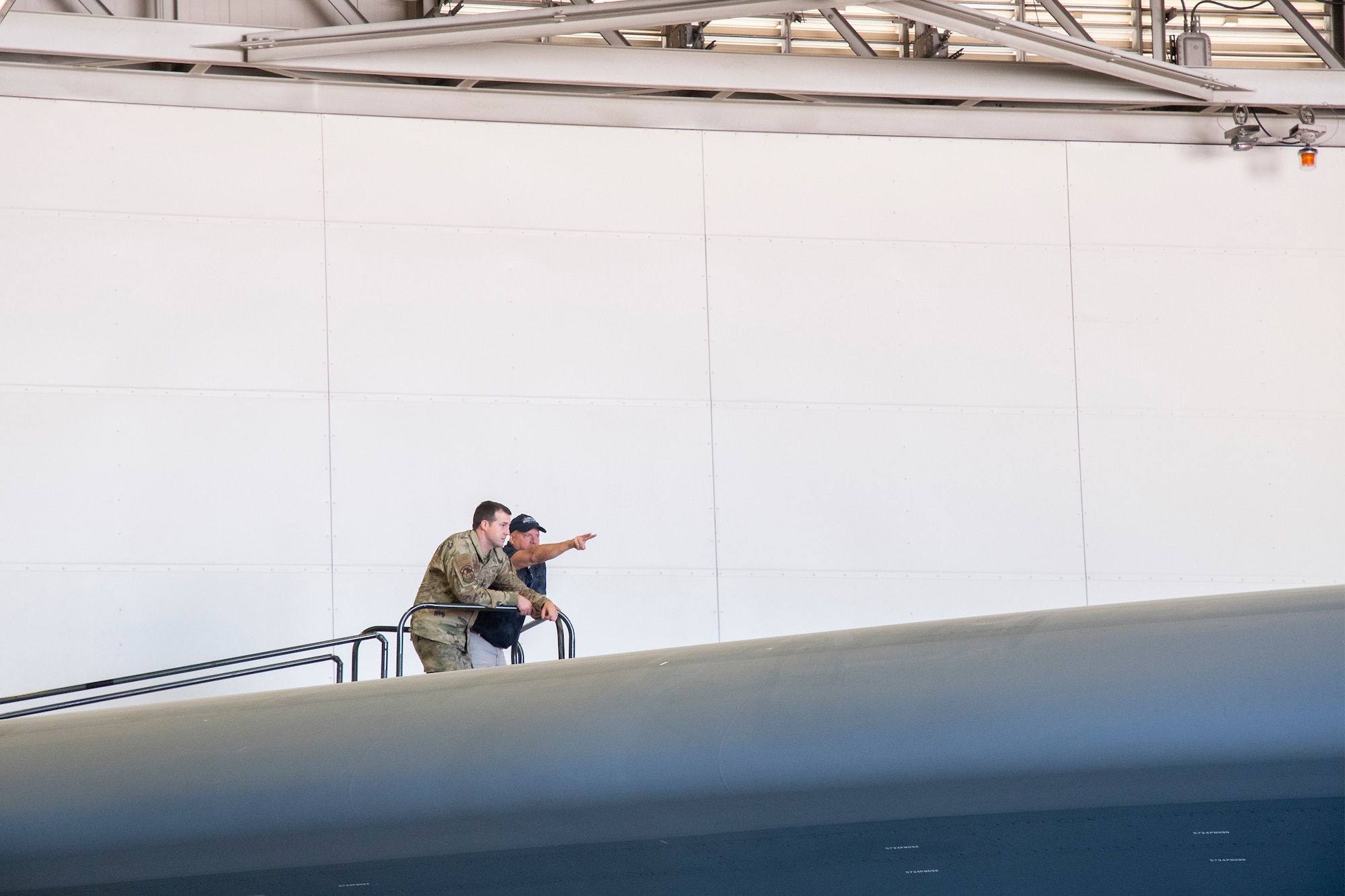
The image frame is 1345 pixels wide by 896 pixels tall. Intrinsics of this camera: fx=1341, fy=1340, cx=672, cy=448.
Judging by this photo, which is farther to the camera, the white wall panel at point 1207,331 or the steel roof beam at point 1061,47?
the white wall panel at point 1207,331

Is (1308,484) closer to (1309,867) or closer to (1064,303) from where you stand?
(1064,303)

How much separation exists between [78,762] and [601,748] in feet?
5.50

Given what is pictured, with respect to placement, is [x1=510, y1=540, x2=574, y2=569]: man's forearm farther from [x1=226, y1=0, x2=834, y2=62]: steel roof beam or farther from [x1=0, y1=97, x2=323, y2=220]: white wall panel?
[x1=226, y1=0, x2=834, y2=62]: steel roof beam

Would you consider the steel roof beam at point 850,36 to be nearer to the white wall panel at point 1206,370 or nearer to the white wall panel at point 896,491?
the white wall panel at point 1206,370

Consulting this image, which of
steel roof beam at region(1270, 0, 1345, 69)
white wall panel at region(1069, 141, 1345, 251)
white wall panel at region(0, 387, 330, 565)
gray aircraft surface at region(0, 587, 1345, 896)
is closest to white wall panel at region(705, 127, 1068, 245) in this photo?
white wall panel at region(1069, 141, 1345, 251)

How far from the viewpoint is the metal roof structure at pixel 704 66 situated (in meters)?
6.92

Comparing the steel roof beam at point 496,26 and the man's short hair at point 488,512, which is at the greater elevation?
the steel roof beam at point 496,26

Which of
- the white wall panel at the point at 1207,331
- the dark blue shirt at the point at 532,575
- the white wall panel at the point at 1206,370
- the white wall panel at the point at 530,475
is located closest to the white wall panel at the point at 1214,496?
the white wall panel at the point at 1206,370

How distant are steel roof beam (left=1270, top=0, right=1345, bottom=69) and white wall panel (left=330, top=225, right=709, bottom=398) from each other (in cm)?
380

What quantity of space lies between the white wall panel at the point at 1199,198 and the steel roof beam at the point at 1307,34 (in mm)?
563

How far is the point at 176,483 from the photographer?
6934 mm

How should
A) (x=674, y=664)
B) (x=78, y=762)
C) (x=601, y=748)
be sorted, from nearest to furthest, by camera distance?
1. (x=601, y=748)
2. (x=674, y=664)
3. (x=78, y=762)

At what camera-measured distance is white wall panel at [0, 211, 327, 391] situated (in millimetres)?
6875

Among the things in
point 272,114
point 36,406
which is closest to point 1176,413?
point 272,114
